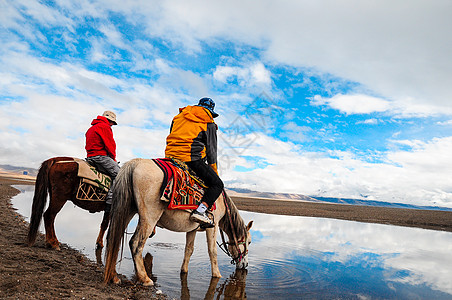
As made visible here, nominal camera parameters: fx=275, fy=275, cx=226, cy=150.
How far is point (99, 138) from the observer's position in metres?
6.74

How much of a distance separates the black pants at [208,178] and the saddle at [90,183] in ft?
8.68

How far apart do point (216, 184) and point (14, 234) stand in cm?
593

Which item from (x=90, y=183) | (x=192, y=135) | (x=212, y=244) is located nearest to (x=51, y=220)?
(x=90, y=183)

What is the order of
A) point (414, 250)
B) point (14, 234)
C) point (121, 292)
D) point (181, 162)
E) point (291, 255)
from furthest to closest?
point (414, 250) < point (291, 255) < point (14, 234) < point (181, 162) < point (121, 292)

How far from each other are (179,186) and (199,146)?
3.04ft

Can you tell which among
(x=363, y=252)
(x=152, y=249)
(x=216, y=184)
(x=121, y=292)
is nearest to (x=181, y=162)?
(x=216, y=184)

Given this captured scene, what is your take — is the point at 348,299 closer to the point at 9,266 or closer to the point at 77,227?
the point at 9,266

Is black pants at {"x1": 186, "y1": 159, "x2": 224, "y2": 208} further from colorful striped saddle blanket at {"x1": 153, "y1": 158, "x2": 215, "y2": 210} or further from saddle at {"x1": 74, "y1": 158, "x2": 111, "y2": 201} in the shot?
saddle at {"x1": 74, "y1": 158, "x2": 111, "y2": 201}

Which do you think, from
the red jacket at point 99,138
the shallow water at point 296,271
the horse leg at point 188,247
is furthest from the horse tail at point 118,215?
the red jacket at point 99,138

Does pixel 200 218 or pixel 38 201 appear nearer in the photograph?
pixel 200 218

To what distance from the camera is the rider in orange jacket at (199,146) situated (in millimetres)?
5242

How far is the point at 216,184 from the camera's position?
5.46m

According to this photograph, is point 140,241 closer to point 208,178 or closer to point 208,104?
point 208,178

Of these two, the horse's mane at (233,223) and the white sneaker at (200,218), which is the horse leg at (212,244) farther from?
the horse's mane at (233,223)
